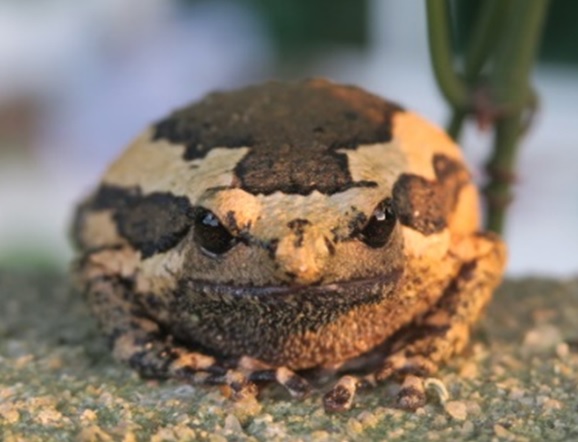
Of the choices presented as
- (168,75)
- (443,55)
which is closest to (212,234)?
(443,55)

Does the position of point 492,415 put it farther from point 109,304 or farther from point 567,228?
point 567,228

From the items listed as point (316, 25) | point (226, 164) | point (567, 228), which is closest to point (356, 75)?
point (316, 25)

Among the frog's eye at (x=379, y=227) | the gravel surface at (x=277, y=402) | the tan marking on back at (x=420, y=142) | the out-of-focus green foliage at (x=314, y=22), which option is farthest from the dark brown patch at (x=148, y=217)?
the out-of-focus green foliage at (x=314, y=22)

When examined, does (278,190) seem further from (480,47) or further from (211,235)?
(480,47)

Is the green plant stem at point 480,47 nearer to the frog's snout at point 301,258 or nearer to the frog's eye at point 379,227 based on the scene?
the frog's eye at point 379,227

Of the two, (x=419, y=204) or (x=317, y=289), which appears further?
(x=419, y=204)

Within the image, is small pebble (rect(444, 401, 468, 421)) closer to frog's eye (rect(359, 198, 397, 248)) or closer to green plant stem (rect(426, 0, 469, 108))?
frog's eye (rect(359, 198, 397, 248))
